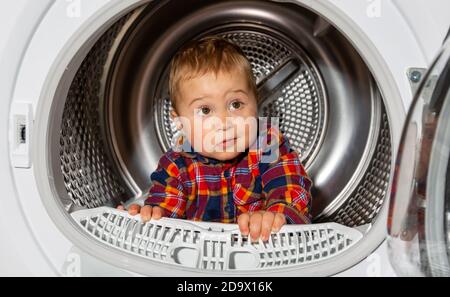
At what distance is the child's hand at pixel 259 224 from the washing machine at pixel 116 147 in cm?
1

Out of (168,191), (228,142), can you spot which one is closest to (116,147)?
(168,191)

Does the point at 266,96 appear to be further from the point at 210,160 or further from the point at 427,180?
the point at 427,180

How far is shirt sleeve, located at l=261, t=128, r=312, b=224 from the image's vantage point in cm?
96

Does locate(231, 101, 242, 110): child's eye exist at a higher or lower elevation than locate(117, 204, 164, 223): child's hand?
higher

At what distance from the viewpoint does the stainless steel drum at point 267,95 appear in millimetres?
1140

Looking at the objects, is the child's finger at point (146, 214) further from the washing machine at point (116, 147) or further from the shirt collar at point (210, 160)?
the shirt collar at point (210, 160)

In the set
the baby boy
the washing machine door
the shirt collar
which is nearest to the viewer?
the washing machine door

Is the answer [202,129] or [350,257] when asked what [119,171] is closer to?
[202,129]

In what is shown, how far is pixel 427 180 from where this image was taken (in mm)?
719

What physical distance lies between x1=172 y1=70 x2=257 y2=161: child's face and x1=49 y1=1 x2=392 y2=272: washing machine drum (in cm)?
19

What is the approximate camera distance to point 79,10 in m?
0.83

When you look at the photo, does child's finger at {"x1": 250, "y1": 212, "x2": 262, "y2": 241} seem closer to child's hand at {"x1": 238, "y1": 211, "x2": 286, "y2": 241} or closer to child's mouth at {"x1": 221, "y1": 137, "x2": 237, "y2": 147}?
child's hand at {"x1": 238, "y1": 211, "x2": 286, "y2": 241}

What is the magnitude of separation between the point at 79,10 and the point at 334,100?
554 mm

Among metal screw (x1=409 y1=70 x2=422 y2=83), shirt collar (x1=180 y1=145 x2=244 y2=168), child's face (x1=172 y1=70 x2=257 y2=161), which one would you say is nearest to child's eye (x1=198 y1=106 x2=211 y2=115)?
child's face (x1=172 y1=70 x2=257 y2=161)
